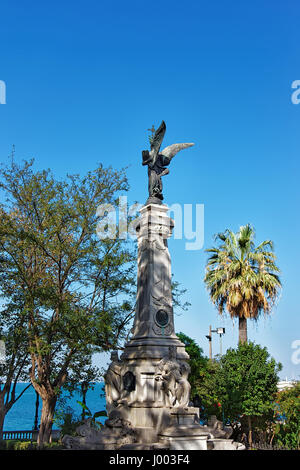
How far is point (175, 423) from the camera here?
505 inches

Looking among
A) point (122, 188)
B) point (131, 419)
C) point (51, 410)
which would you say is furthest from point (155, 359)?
point (122, 188)

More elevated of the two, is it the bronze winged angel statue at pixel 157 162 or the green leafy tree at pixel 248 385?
the bronze winged angel statue at pixel 157 162

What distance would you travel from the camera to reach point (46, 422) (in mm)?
18703

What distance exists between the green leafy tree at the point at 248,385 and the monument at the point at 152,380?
554cm

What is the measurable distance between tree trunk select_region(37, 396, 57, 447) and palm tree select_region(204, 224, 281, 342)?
10.4 meters

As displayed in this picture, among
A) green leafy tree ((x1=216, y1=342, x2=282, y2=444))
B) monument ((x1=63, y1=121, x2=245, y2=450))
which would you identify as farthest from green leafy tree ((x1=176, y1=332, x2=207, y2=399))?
monument ((x1=63, y1=121, x2=245, y2=450))

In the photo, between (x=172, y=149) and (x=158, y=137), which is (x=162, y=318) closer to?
(x=172, y=149)

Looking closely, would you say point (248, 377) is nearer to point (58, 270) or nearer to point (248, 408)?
point (248, 408)

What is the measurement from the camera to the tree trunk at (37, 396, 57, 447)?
60.2 feet

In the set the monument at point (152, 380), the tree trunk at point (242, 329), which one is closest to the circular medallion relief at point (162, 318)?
the monument at point (152, 380)

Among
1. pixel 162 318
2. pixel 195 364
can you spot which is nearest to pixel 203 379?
pixel 195 364

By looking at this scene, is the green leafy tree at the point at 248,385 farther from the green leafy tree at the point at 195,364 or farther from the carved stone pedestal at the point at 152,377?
the carved stone pedestal at the point at 152,377

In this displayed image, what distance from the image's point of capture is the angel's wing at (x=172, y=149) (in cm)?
1784
